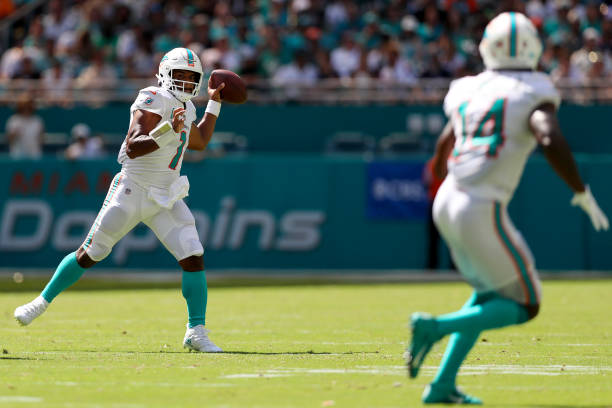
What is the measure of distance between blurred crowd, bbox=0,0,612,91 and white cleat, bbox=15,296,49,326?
1129 centimetres

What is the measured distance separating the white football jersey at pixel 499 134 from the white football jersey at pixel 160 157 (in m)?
3.12

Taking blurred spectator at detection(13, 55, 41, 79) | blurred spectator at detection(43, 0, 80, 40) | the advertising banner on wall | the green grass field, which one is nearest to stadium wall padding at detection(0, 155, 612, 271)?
the advertising banner on wall

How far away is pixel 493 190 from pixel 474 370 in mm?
1681

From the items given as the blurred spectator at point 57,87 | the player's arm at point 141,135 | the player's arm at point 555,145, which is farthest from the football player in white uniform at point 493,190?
the blurred spectator at point 57,87

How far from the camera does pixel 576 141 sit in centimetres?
1959

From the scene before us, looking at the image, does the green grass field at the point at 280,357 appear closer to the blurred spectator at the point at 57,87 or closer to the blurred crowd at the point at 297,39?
the blurred crowd at the point at 297,39

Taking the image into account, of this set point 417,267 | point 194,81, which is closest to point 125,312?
point 194,81

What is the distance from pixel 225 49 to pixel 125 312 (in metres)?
8.69

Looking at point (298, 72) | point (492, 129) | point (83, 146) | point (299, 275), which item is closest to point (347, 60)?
point (298, 72)

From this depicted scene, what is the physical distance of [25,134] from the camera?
1936 cm

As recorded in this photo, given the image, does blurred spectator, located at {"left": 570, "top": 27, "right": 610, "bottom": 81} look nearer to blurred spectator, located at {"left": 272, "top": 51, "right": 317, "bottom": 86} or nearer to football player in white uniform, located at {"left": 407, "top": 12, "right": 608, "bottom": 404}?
blurred spectator, located at {"left": 272, "top": 51, "right": 317, "bottom": 86}

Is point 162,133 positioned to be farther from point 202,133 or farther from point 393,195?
point 393,195

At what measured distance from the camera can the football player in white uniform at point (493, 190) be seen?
5.82 meters

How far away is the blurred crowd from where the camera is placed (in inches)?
778
